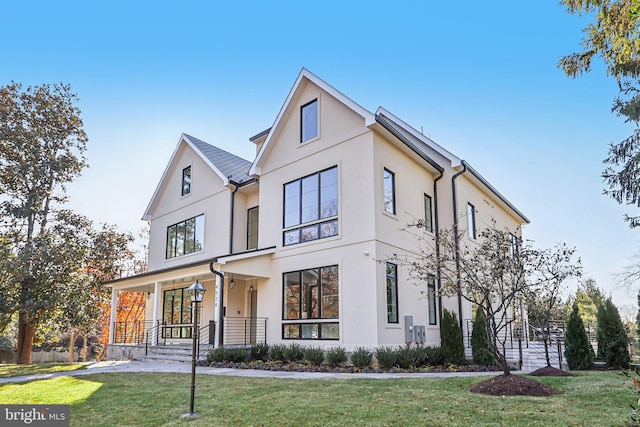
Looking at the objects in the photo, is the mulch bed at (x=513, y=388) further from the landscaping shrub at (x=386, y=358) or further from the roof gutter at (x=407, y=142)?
the roof gutter at (x=407, y=142)

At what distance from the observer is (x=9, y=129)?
61.7 feet

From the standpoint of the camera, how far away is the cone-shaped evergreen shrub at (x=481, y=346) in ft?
40.1

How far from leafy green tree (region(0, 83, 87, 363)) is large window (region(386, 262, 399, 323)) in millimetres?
13666

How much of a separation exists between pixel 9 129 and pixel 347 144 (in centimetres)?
1477

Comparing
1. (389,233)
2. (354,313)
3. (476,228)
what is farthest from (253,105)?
(476,228)

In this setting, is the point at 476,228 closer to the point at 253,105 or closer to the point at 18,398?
the point at 253,105

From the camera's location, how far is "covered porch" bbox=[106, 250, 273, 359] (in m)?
14.2

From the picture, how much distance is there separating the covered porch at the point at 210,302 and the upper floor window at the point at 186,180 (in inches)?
162

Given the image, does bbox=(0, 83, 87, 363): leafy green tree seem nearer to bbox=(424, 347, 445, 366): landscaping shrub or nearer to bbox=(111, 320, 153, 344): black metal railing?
bbox=(111, 320, 153, 344): black metal railing

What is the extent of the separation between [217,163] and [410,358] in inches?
448

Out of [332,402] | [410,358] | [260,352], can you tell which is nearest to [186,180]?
[260,352]

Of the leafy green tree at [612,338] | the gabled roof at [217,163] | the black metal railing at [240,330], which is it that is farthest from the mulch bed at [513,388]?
the gabled roof at [217,163]

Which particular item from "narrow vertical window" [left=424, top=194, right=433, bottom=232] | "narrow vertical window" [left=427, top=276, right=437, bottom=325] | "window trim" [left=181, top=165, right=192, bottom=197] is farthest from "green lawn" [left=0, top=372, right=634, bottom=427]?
"window trim" [left=181, top=165, right=192, bottom=197]

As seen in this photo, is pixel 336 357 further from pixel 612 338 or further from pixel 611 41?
pixel 611 41
